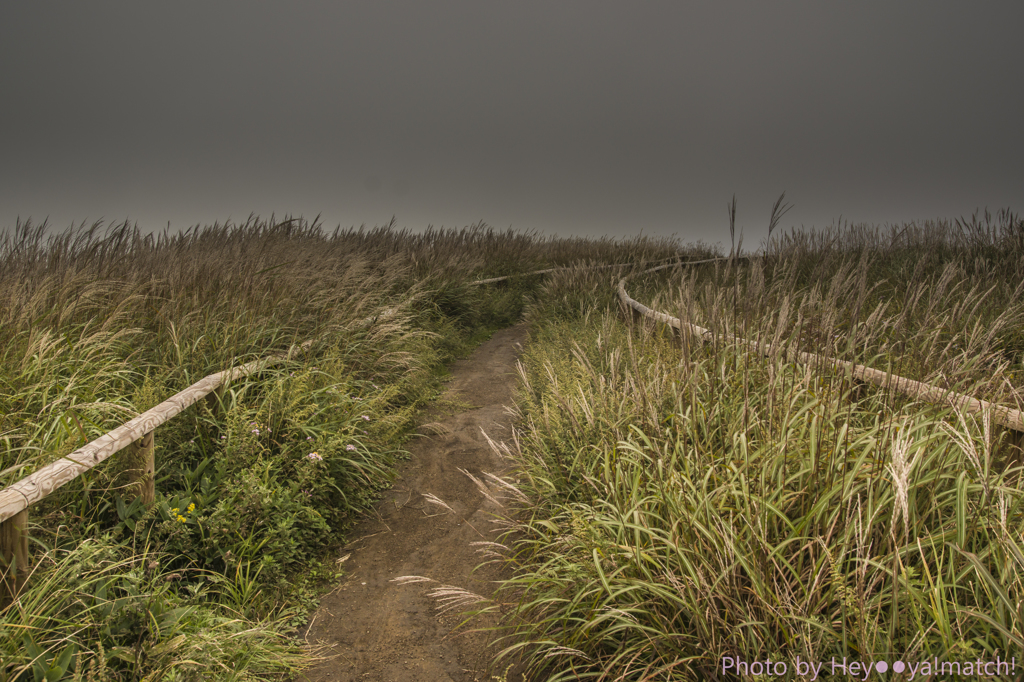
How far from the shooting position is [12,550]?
1.78 metres

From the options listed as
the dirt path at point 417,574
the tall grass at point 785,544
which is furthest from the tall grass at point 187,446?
the tall grass at point 785,544

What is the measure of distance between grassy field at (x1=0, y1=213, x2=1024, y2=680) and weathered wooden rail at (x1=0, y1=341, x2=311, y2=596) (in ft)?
0.27

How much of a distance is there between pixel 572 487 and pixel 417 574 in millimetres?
947

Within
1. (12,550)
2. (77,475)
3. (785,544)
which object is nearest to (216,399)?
(77,475)

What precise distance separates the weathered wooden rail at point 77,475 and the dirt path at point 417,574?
105 cm

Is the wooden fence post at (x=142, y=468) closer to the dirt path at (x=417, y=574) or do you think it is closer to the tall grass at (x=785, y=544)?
the dirt path at (x=417, y=574)

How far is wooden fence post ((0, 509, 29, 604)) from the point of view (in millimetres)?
1771

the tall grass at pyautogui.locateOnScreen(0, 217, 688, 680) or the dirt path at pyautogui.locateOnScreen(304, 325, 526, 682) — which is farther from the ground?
the tall grass at pyautogui.locateOnScreen(0, 217, 688, 680)

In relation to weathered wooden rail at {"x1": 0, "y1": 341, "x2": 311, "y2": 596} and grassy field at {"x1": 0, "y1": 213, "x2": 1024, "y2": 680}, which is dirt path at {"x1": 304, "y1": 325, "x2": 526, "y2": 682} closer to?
grassy field at {"x1": 0, "y1": 213, "x2": 1024, "y2": 680}

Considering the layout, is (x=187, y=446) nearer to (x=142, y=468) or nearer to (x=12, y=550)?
(x=142, y=468)

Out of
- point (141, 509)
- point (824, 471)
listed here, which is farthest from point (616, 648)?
point (141, 509)

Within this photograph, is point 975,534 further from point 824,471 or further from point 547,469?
point 547,469

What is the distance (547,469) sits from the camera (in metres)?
2.79


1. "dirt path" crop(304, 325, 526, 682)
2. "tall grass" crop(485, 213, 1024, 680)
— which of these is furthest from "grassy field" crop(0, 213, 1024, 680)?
"dirt path" crop(304, 325, 526, 682)
